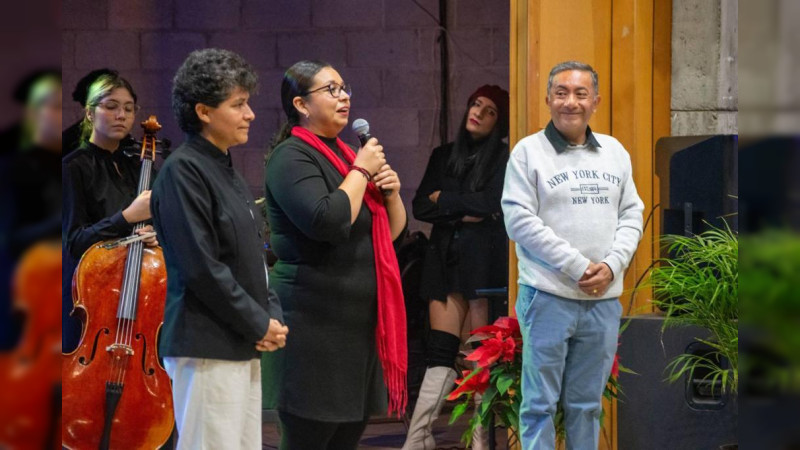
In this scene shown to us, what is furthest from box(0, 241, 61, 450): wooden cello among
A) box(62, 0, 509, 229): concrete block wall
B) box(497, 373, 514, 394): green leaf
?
box(62, 0, 509, 229): concrete block wall

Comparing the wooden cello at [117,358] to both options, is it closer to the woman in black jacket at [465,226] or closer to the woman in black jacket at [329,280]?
the woman in black jacket at [329,280]

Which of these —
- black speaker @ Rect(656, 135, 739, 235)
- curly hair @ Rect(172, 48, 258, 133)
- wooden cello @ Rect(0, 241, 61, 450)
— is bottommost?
wooden cello @ Rect(0, 241, 61, 450)

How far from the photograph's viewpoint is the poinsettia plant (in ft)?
11.0

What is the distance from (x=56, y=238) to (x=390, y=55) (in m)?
4.39

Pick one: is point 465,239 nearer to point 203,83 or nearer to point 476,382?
point 476,382

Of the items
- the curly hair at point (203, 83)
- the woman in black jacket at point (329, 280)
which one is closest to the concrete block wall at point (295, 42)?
Answer: the woman in black jacket at point (329, 280)

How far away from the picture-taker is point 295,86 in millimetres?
2746

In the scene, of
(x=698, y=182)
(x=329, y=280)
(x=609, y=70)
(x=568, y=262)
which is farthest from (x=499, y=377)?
(x=609, y=70)

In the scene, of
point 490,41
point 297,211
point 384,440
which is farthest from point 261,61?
point 297,211

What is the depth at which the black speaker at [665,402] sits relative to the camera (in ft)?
10.9

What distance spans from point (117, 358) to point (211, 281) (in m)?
1.06

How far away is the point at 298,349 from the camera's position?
2562 mm

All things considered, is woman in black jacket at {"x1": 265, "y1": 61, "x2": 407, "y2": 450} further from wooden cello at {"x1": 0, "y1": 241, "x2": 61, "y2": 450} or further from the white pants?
wooden cello at {"x1": 0, "y1": 241, "x2": 61, "y2": 450}

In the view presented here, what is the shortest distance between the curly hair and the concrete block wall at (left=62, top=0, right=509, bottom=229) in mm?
2543
